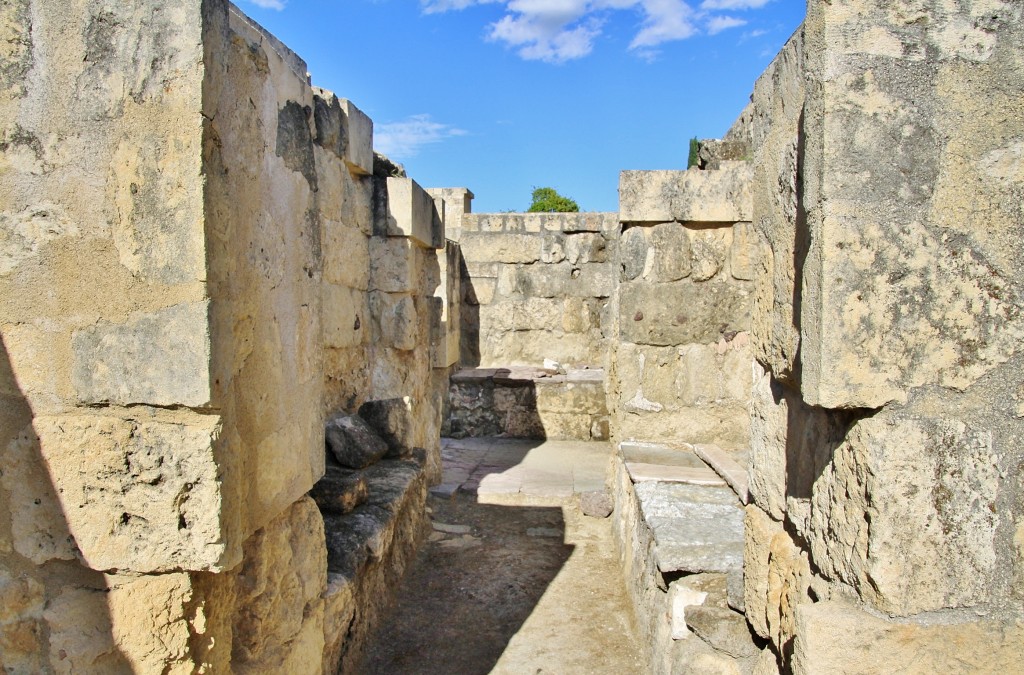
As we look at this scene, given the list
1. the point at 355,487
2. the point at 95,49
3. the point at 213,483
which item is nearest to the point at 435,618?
the point at 355,487

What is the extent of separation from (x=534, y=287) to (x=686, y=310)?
4516 mm

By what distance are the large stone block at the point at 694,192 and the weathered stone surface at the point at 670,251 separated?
77mm

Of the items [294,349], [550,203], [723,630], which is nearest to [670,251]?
[723,630]

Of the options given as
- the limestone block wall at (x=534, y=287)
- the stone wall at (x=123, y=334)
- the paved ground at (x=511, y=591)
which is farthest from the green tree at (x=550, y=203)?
the stone wall at (x=123, y=334)

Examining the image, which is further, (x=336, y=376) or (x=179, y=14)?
(x=336, y=376)

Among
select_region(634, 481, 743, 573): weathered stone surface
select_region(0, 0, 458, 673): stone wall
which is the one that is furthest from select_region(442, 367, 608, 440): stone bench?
select_region(0, 0, 458, 673): stone wall

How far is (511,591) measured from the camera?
3.59 meters

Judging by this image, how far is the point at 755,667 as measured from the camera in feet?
5.95

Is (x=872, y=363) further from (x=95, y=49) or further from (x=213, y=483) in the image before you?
(x=95, y=49)

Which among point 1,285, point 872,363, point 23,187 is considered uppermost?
point 23,187

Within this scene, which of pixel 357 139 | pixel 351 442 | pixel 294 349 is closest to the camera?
pixel 294 349

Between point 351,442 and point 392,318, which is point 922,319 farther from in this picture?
point 392,318

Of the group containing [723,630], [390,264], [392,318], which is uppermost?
[390,264]

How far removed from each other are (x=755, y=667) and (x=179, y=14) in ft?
6.57
